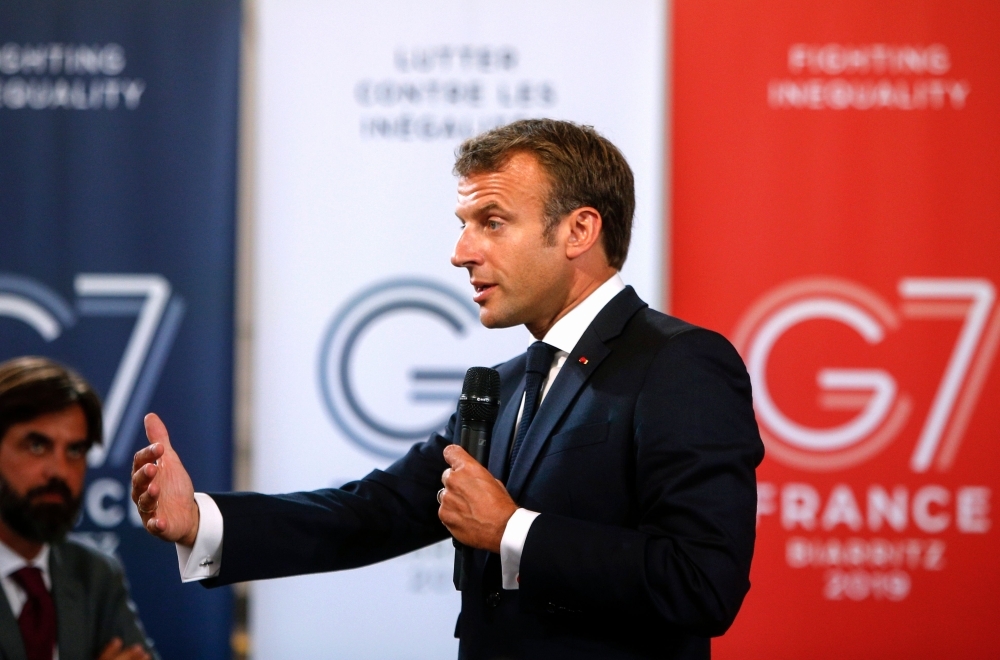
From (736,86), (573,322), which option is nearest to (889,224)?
(736,86)

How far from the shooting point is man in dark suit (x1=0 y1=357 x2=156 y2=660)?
2.88 m

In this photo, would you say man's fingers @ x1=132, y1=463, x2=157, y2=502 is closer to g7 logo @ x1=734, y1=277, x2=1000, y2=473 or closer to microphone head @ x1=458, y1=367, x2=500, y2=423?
microphone head @ x1=458, y1=367, x2=500, y2=423

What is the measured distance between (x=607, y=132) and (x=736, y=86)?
56 cm

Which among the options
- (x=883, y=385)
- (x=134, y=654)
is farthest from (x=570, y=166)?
(x=883, y=385)

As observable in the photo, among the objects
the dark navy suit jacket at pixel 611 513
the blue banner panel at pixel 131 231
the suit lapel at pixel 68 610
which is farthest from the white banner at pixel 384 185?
the dark navy suit jacket at pixel 611 513

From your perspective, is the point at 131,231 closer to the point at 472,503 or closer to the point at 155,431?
the point at 155,431

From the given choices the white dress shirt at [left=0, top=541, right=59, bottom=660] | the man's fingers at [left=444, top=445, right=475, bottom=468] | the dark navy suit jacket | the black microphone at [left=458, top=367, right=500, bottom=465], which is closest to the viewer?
the dark navy suit jacket

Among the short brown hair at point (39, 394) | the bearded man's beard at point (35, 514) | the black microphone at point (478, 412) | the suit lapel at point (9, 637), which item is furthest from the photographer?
the short brown hair at point (39, 394)

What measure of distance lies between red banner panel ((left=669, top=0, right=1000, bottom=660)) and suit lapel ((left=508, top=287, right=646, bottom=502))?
2065mm

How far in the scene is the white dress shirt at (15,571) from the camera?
289cm

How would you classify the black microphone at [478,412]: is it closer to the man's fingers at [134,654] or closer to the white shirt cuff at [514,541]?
the white shirt cuff at [514,541]

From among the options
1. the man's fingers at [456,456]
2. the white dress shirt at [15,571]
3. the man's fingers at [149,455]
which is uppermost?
the man's fingers at [456,456]

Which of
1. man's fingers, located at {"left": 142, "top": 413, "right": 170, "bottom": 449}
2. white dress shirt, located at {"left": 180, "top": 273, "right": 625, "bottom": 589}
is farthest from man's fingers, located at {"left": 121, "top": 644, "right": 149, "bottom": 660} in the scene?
man's fingers, located at {"left": 142, "top": 413, "right": 170, "bottom": 449}

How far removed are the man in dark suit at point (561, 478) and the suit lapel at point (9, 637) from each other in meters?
1.17
